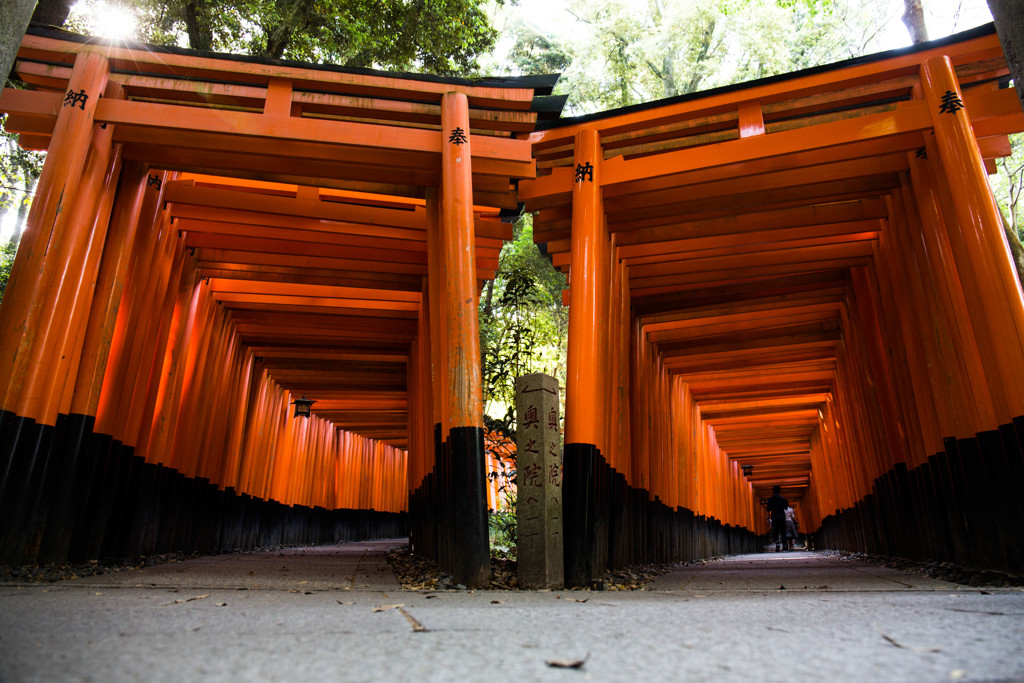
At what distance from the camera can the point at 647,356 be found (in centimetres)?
1002

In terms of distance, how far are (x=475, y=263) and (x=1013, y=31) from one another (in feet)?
12.3

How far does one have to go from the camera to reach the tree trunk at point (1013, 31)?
9.30ft

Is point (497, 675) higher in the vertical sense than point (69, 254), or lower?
lower

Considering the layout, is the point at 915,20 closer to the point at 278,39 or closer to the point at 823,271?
the point at 823,271

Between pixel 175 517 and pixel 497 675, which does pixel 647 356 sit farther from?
pixel 497 675

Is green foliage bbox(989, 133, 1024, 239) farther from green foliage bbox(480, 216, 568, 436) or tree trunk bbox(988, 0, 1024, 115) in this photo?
tree trunk bbox(988, 0, 1024, 115)

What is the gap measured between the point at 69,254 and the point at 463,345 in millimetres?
3081

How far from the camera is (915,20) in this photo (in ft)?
30.2

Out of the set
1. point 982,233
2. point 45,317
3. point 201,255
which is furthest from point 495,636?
point 201,255

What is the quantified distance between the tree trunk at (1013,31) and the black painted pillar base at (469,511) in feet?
12.0

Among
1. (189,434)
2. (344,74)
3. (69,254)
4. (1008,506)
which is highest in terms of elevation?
(344,74)

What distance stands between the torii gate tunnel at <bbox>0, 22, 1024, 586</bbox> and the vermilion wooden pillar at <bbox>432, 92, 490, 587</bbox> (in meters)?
0.02

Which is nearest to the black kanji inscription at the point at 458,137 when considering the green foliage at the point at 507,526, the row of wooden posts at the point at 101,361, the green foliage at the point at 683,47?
the row of wooden posts at the point at 101,361

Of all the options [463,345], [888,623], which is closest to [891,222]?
[463,345]
